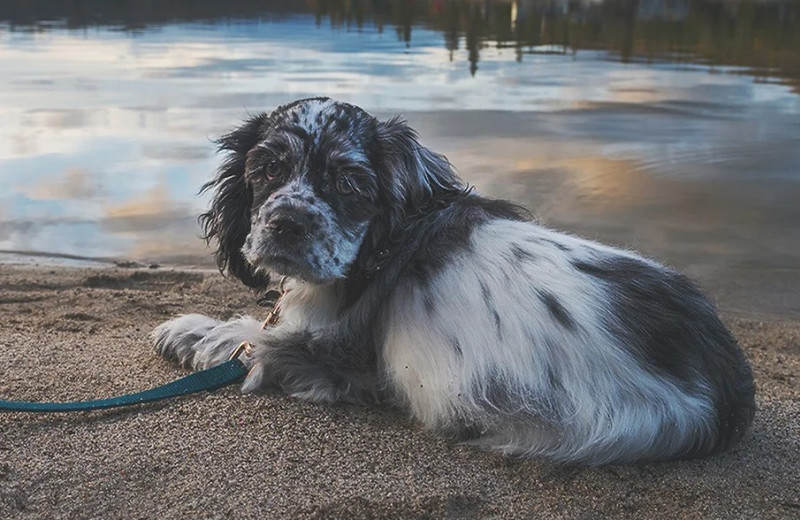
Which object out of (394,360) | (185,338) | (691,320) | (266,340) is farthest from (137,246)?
(691,320)

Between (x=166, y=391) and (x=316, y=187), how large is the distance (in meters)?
0.99

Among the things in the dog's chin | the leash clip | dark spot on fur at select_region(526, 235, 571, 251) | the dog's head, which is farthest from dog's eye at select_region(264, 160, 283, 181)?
dark spot on fur at select_region(526, 235, 571, 251)

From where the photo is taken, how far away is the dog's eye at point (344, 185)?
3717mm

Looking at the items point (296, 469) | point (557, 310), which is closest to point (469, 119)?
point (557, 310)

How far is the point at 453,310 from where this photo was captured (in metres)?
3.56

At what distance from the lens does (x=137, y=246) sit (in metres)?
7.50

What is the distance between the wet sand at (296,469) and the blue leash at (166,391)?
0.05 metres

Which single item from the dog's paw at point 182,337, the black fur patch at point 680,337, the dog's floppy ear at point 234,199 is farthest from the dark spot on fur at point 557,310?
the dog's paw at point 182,337

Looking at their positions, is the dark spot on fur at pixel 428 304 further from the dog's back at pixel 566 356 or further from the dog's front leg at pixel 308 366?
the dog's front leg at pixel 308 366

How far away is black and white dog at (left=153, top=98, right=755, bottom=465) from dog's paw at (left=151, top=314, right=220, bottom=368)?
463mm

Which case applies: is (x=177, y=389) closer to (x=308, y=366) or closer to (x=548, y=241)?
(x=308, y=366)

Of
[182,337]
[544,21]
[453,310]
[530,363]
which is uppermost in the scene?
[544,21]

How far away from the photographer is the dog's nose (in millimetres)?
3520

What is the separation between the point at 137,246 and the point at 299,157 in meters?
4.13
